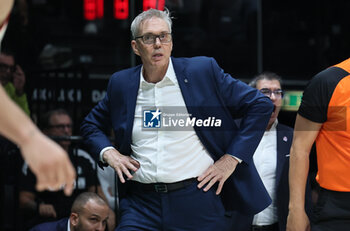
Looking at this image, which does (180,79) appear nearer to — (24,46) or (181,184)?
(181,184)

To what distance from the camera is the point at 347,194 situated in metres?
3.52

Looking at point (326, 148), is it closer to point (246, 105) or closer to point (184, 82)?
point (246, 105)

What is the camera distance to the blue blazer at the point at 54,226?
17.9ft

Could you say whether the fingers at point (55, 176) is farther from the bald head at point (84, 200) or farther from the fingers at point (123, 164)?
the bald head at point (84, 200)

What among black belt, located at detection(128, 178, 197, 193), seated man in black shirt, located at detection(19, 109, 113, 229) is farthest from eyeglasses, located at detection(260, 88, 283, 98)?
seated man in black shirt, located at detection(19, 109, 113, 229)

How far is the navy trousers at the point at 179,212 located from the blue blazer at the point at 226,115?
0.47ft

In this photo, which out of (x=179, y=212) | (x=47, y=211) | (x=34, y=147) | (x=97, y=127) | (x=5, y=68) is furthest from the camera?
(x=5, y=68)

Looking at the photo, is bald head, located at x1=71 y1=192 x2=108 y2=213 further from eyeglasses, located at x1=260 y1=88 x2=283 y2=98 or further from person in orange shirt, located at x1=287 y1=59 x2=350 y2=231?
person in orange shirt, located at x1=287 y1=59 x2=350 y2=231

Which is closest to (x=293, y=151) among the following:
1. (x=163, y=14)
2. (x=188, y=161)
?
(x=188, y=161)

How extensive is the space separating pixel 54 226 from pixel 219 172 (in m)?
2.17

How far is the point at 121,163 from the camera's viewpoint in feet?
12.8

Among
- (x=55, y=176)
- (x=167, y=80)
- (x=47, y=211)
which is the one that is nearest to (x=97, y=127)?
(x=167, y=80)

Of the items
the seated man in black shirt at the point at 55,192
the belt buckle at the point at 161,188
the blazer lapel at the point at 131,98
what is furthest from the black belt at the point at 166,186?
the seated man in black shirt at the point at 55,192

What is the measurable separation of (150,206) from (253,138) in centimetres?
72
